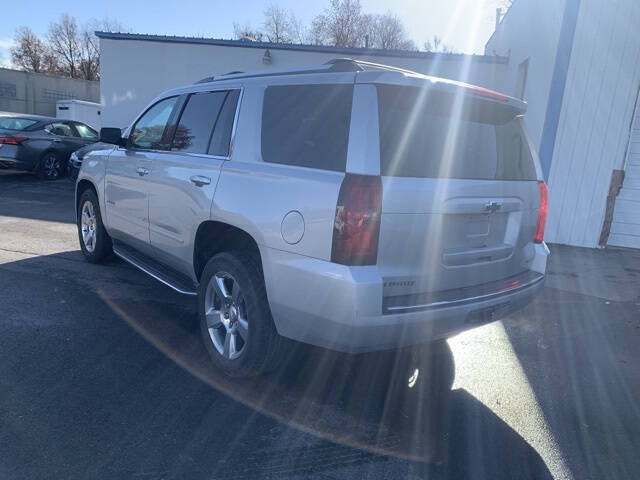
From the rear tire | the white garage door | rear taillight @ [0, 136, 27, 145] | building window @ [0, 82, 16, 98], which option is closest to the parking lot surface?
the white garage door

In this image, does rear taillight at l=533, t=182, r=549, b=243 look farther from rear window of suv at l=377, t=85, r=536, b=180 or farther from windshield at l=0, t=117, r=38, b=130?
windshield at l=0, t=117, r=38, b=130

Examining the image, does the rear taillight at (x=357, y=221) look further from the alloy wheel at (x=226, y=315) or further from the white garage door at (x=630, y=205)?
the white garage door at (x=630, y=205)

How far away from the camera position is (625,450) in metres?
3.02

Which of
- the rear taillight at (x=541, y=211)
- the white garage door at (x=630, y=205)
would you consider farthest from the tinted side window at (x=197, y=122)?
the white garage door at (x=630, y=205)

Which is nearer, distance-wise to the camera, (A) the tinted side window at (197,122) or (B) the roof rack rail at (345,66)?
(B) the roof rack rail at (345,66)

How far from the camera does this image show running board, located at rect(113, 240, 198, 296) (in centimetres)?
421

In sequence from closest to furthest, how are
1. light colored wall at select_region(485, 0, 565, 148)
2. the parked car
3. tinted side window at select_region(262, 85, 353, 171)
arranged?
tinted side window at select_region(262, 85, 353, 171)
light colored wall at select_region(485, 0, 565, 148)
the parked car

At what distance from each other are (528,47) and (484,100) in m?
8.11

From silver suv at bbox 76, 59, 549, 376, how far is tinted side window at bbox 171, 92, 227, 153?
19mm

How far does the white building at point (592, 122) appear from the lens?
772 centimetres

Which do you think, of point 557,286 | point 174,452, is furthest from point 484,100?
point 557,286

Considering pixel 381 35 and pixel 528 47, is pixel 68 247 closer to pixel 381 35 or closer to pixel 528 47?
pixel 528 47

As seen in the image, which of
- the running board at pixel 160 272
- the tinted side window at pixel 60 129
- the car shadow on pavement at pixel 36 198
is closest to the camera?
the running board at pixel 160 272

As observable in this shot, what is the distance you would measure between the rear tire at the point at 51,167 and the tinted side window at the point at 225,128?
11266 millimetres
